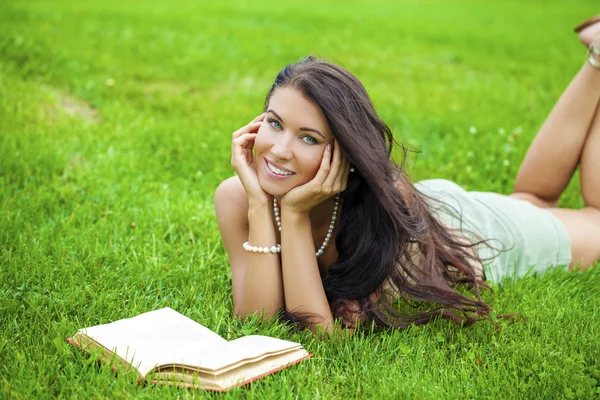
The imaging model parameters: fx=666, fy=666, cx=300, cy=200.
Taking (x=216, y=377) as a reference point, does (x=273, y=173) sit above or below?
above

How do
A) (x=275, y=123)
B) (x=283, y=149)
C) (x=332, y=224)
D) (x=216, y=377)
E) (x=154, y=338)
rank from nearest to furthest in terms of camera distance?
1. (x=216, y=377)
2. (x=154, y=338)
3. (x=283, y=149)
4. (x=275, y=123)
5. (x=332, y=224)

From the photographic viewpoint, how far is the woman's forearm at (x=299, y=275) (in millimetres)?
3297

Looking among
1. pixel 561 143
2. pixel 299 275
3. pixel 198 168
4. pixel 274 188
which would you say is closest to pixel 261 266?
pixel 299 275

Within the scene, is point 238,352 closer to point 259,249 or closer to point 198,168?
point 259,249

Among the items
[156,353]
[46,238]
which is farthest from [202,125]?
[156,353]

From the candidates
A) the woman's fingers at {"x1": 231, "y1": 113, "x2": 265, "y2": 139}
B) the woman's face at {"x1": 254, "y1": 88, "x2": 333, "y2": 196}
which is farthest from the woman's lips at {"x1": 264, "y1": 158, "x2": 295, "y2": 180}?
the woman's fingers at {"x1": 231, "y1": 113, "x2": 265, "y2": 139}

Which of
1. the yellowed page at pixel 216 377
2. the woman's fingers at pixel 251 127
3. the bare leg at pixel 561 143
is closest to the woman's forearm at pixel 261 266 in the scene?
the woman's fingers at pixel 251 127

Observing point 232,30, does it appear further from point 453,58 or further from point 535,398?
point 535,398

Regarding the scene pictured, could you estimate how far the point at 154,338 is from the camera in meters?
2.96

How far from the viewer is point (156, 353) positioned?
2844 millimetres

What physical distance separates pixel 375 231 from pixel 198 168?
7.91 feet

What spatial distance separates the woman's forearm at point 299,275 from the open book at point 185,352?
281 mm

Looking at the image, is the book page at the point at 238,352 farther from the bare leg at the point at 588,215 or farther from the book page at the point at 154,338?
the bare leg at the point at 588,215

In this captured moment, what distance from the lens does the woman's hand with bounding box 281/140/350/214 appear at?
320cm
